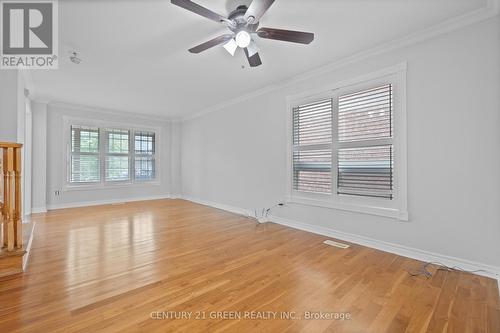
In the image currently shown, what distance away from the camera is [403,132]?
2707mm

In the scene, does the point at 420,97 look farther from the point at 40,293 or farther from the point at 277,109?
the point at 40,293

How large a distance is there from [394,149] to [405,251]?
124 cm

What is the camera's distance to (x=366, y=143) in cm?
302

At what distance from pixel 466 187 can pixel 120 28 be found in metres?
4.06

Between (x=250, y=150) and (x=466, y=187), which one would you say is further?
(x=250, y=150)

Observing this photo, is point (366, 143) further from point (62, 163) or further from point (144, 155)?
point (62, 163)

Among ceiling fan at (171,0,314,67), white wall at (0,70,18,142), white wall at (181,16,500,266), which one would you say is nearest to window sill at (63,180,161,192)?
white wall at (0,70,18,142)

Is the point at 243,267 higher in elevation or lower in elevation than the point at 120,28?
lower

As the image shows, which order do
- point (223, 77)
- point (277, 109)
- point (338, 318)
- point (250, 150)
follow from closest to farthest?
point (338, 318)
point (223, 77)
point (277, 109)
point (250, 150)

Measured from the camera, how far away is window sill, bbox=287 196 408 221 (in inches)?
107

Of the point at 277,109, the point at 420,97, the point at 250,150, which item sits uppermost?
the point at 277,109

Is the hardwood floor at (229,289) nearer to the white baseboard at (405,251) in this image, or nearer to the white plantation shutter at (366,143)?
the white baseboard at (405,251)

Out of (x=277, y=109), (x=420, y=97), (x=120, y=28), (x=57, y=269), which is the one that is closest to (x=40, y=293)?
(x=57, y=269)

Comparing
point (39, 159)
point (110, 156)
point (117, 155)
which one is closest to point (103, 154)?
point (110, 156)
